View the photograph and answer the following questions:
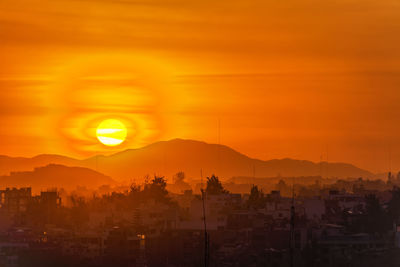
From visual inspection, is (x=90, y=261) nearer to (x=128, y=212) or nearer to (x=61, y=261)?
(x=61, y=261)

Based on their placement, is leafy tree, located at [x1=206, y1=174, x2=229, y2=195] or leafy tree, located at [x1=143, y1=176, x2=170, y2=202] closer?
leafy tree, located at [x1=143, y1=176, x2=170, y2=202]

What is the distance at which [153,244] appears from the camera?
4540 inches

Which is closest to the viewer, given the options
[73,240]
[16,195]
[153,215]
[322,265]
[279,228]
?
[322,265]

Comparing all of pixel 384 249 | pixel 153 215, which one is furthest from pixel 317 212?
pixel 384 249

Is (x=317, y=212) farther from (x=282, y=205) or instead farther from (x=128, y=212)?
(x=128, y=212)

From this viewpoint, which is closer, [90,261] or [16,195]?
[90,261]

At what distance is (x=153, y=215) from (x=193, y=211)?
737cm

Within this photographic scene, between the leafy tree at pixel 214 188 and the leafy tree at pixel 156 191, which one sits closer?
the leafy tree at pixel 156 191

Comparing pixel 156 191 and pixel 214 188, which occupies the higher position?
pixel 214 188

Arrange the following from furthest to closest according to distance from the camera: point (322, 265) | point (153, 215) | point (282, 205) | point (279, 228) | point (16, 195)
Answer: point (16, 195)
point (282, 205)
point (153, 215)
point (279, 228)
point (322, 265)

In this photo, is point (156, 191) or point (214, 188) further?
point (214, 188)

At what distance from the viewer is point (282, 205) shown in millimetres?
145125

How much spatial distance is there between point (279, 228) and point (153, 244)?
49.4 ft

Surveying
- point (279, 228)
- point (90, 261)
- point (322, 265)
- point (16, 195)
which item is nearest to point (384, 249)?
point (322, 265)
